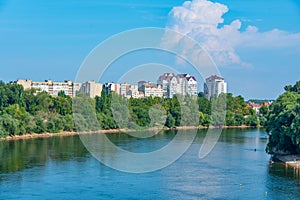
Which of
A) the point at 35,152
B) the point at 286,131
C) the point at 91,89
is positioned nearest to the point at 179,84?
the point at 91,89

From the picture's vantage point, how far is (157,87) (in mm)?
43062

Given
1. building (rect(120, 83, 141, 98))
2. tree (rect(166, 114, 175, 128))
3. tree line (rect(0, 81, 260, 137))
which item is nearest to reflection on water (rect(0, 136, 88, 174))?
tree line (rect(0, 81, 260, 137))

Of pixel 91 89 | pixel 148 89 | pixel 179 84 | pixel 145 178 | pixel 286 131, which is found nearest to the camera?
pixel 145 178

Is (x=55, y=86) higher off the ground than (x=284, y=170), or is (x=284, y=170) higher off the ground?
(x=55, y=86)

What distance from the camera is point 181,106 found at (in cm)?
3369

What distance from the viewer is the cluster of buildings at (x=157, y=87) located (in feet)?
119

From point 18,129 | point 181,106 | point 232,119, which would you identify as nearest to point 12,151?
point 18,129

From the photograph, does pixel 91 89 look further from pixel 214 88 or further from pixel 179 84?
pixel 214 88

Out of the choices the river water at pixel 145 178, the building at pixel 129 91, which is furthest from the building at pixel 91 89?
the river water at pixel 145 178

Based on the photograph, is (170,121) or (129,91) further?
(129,91)

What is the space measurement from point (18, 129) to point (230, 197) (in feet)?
49.5

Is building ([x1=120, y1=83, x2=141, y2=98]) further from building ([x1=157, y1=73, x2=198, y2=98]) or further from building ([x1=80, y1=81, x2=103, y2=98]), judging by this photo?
building ([x1=80, y1=81, x2=103, y2=98])

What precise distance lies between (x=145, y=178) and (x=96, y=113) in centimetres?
1773

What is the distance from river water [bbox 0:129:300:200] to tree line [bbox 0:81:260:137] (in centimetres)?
691
